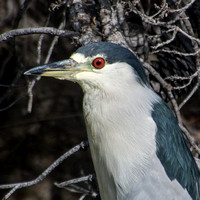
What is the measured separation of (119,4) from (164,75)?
2.09 ft

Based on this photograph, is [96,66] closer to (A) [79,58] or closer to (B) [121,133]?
(A) [79,58]

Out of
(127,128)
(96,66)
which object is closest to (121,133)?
(127,128)

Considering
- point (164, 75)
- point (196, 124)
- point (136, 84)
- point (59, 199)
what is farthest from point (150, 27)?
point (59, 199)

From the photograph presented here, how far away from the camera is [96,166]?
222 cm

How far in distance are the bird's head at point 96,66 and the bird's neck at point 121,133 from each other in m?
0.08

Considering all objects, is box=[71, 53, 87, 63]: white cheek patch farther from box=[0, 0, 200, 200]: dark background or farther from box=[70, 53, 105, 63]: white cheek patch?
box=[0, 0, 200, 200]: dark background

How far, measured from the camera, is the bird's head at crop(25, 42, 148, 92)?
2027mm

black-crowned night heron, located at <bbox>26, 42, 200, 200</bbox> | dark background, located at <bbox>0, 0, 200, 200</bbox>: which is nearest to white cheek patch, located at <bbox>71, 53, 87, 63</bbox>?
black-crowned night heron, located at <bbox>26, 42, 200, 200</bbox>

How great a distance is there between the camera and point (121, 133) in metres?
2.04

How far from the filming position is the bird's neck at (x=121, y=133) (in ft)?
6.59

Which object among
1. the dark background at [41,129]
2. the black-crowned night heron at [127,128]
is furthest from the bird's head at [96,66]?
the dark background at [41,129]

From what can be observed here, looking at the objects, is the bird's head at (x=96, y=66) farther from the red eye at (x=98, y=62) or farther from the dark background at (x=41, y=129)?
the dark background at (x=41, y=129)

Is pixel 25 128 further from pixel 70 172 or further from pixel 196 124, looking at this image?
pixel 196 124

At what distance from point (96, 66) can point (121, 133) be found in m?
0.37
